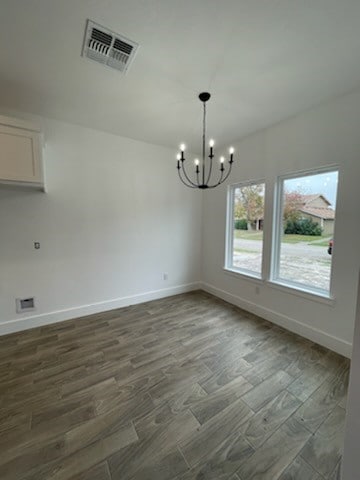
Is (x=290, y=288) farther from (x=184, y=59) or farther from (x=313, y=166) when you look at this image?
(x=184, y=59)

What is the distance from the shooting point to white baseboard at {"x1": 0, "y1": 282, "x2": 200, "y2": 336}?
108 inches

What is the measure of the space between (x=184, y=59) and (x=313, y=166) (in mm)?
1915

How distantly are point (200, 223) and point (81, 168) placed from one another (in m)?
2.50

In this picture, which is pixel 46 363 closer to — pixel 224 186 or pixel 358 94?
pixel 224 186

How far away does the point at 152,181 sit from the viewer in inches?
146

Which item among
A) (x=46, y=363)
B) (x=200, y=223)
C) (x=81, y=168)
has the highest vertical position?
(x=81, y=168)

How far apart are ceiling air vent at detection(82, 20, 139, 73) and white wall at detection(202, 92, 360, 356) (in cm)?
216

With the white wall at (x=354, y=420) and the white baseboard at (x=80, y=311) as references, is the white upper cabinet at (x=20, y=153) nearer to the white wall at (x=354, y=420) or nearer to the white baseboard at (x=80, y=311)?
the white baseboard at (x=80, y=311)

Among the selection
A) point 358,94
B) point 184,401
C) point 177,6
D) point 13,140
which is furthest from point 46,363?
point 358,94

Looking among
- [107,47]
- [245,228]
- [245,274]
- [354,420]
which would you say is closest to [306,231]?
[245,228]

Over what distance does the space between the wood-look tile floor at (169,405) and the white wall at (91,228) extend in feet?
1.99

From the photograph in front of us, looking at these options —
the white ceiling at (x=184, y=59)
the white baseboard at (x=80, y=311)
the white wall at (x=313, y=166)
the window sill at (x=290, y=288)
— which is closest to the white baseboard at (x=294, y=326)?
the white wall at (x=313, y=166)

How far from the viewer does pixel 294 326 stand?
2730mm

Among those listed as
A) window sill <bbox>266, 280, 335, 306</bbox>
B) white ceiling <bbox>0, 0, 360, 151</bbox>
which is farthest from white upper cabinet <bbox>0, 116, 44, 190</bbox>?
window sill <bbox>266, 280, 335, 306</bbox>
